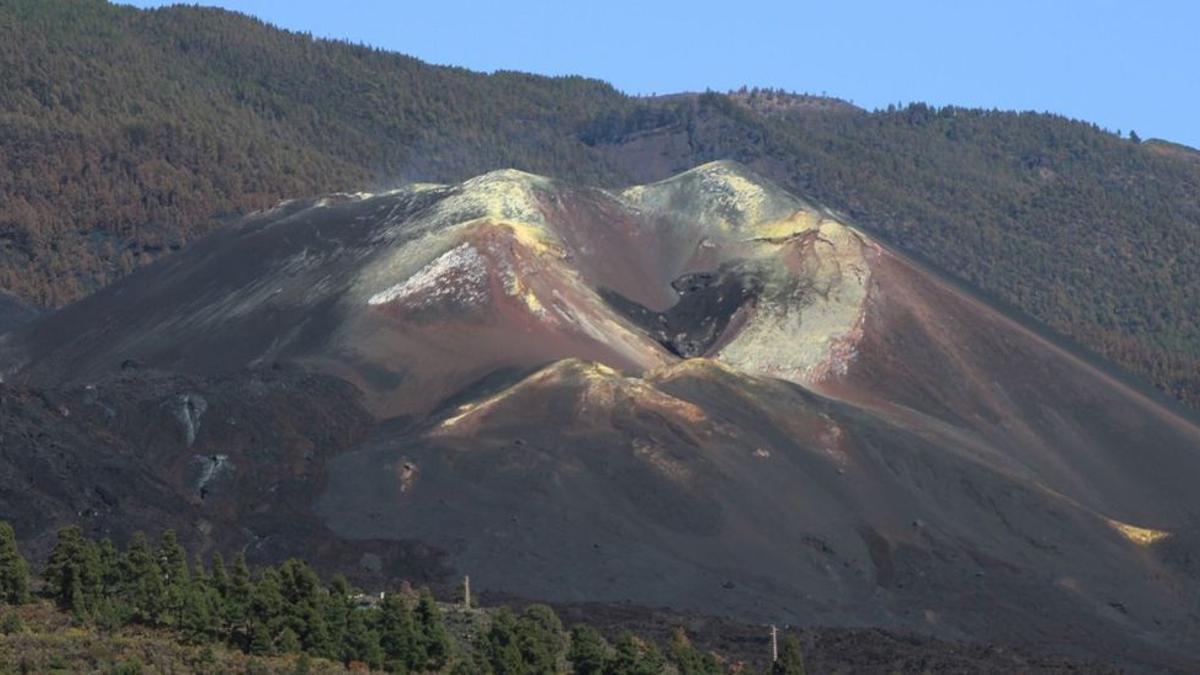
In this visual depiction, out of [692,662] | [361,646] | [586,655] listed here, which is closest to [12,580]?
[361,646]

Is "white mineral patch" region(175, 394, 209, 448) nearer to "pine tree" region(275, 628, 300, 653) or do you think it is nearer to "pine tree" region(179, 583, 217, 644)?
"pine tree" region(179, 583, 217, 644)

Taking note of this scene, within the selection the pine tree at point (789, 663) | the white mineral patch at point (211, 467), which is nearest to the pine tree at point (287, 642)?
the pine tree at point (789, 663)

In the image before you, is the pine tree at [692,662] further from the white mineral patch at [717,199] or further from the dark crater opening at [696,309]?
the white mineral patch at [717,199]

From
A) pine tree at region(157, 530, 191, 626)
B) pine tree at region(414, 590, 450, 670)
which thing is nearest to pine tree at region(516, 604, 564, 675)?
pine tree at region(414, 590, 450, 670)

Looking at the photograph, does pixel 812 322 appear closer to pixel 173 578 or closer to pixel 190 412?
pixel 190 412

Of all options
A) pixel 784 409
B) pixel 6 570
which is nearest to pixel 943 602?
pixel 784 409

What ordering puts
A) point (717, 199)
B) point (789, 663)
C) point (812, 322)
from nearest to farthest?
point (789, 663), point (812, 322), point (717, 199)

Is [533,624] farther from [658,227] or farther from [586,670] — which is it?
[658,227]
